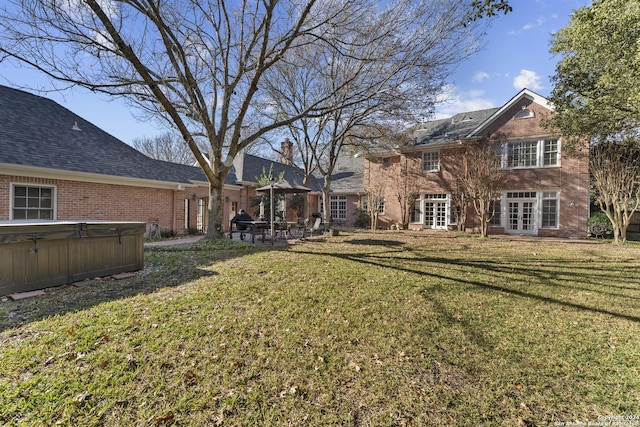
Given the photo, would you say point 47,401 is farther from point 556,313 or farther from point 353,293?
point 556,313

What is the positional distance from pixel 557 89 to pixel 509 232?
8.11 meters

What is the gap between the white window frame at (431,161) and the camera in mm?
19144

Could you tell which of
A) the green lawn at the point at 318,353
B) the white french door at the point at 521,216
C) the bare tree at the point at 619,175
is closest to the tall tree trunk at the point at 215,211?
the green lawn at the point at 318,353

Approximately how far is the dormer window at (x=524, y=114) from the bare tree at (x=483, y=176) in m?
1.55

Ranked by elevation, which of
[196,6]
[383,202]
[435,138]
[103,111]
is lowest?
[383,202]

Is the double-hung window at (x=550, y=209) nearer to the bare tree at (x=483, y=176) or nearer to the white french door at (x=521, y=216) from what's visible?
the white french door at (x=521, y=216)

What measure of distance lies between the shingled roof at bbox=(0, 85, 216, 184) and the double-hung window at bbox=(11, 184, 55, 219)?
103 centimetres

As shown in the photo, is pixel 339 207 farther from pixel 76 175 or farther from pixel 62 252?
pixel 62 252

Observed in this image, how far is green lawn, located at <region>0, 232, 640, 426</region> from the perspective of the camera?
230 cm

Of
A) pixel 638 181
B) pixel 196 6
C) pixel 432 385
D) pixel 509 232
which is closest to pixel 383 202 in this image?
pixel 509 232

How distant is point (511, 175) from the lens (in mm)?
16797

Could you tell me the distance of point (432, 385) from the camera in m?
2.64

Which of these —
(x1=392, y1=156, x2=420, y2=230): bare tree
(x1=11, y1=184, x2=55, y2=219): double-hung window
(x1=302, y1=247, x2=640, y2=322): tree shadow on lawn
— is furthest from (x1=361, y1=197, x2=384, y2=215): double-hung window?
(x1=11, y1=184, x2=55, y2=219): double-hung window

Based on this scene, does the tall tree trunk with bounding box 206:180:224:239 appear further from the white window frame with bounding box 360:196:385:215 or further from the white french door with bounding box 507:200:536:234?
the white french door with bounding box 507:200:536:234
